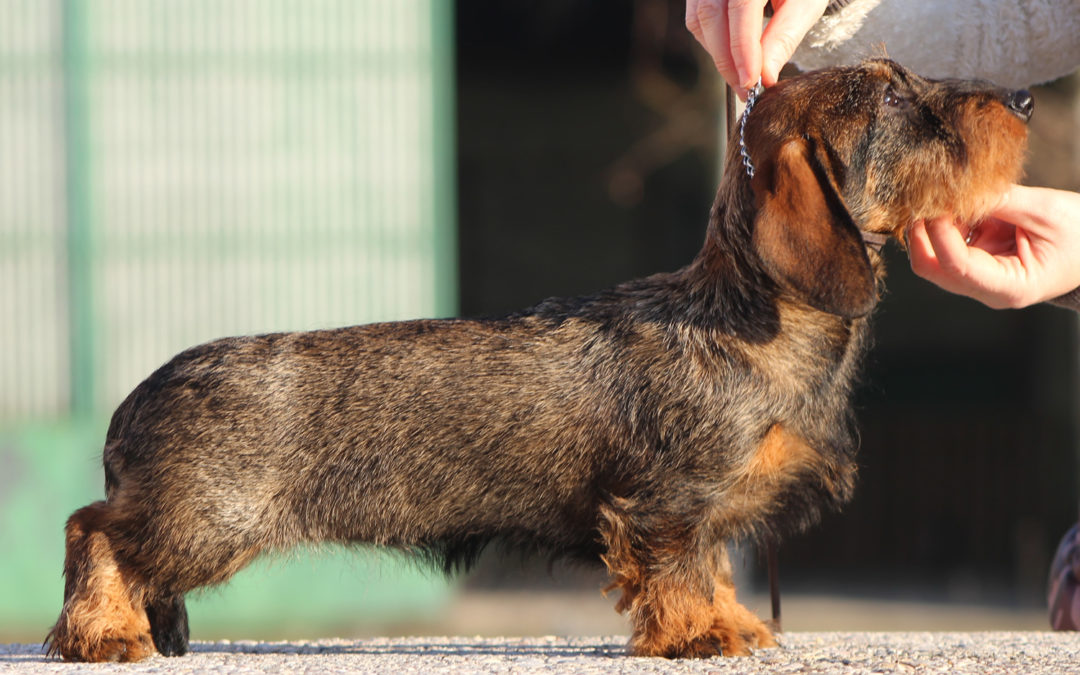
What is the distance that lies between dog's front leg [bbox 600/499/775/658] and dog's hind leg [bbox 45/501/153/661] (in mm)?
1535

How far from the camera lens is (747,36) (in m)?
4.52

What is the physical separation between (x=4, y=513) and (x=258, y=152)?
10.3 feet

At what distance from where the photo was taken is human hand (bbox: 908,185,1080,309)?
4324mm

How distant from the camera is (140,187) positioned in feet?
32.3

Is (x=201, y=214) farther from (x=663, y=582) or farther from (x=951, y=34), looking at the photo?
(x=663, y=582)

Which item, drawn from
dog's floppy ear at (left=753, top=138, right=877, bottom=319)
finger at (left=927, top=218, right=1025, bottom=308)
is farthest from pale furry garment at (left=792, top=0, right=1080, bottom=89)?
dog's floppy ear at (left=753, top=138, right=877, bottom=319)

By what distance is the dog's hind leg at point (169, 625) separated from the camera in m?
4.61

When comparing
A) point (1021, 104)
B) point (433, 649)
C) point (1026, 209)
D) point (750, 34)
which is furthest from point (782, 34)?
point (433, 649)

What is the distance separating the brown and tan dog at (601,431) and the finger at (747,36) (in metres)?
0.12

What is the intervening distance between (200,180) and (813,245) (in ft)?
22.0

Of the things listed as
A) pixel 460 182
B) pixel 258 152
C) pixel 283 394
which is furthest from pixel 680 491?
pixel 460 182

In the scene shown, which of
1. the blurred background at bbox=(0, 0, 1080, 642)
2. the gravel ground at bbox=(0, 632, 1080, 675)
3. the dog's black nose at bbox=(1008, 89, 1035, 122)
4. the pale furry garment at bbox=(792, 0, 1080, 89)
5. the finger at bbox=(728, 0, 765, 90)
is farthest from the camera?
the blurred background at bbox=(0, 0, 1080, 642)

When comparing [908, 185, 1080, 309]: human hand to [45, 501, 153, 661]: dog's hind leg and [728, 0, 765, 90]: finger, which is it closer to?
[728, 0, 765, 90]: finger

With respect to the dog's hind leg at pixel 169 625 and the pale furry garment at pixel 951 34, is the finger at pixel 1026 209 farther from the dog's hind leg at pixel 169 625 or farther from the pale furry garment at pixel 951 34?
the dog's hind leg at pixel 169 625
